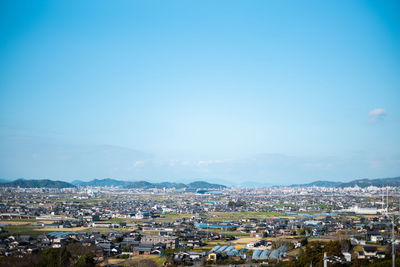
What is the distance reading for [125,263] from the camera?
1249cm

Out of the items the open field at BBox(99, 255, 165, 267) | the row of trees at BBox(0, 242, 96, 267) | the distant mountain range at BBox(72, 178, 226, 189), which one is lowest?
the distant mountain range at BBox(72, 178, 226, 189)

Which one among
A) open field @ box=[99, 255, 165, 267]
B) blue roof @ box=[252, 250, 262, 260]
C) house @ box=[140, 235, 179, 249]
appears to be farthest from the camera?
house @ box=[140, 235, 179, 249]

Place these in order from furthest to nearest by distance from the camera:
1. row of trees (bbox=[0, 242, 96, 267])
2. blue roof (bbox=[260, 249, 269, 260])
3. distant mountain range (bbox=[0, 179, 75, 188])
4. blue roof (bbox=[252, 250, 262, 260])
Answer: distant mountain range (bbox=[0, 179, 75, 188])
blue roof (bbox=[252, 250, 262, 260])
blue roof (bbox=[260, 249, 269, 260])
row of trees (bbox=[0, 242, 96, 267])

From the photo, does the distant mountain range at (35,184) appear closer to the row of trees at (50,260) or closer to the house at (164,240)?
the house at (164,240)

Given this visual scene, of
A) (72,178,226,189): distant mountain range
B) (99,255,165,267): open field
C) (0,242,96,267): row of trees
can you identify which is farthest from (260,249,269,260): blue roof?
(72,178,226,189): distant mountain range

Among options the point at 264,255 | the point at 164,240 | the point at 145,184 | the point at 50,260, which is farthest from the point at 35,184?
the point at 264,255

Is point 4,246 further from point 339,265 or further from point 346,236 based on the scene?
point 346,236

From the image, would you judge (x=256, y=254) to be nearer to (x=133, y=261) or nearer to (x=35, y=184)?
(x=133, y=261)

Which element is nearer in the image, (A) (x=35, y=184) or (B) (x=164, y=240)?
(B) (x=164, y=240)

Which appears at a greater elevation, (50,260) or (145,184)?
(50,260)

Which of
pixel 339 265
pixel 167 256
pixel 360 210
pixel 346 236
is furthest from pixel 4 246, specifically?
pixel 360 210

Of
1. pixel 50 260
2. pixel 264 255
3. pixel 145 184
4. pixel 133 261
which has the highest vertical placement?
pixel 50 260

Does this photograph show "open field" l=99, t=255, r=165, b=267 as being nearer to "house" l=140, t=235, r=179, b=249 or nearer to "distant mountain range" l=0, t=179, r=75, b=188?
"house" l=140, t=235, r=179, b=249

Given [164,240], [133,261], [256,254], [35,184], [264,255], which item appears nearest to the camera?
[133,261]
